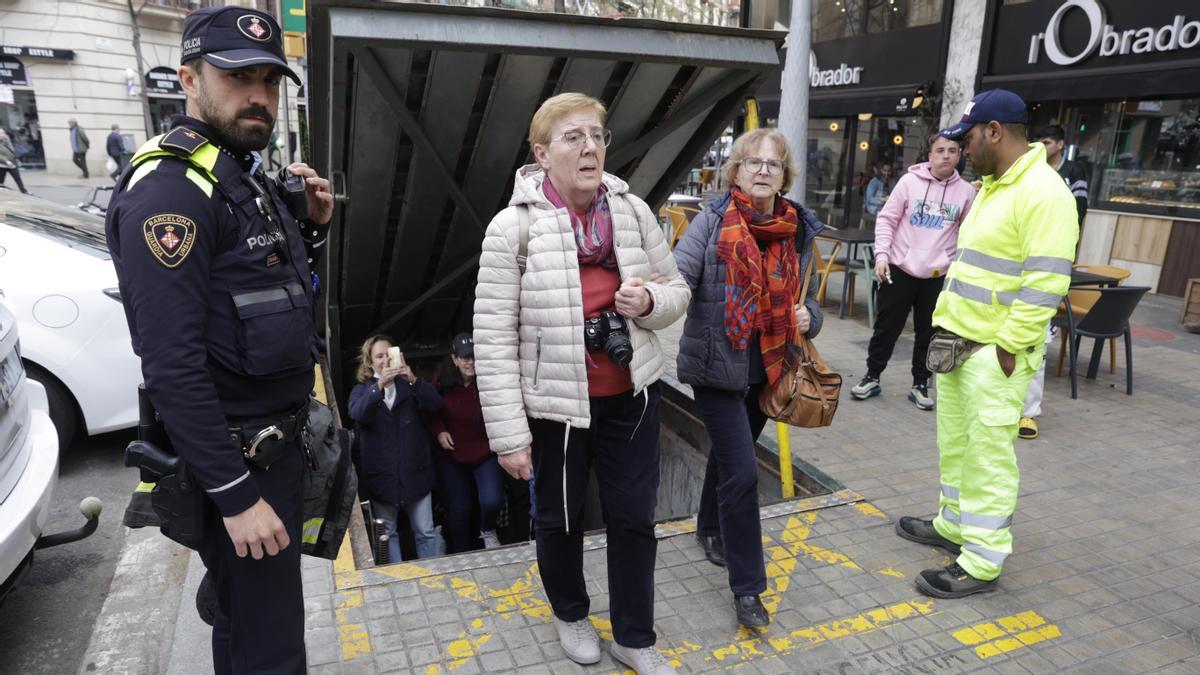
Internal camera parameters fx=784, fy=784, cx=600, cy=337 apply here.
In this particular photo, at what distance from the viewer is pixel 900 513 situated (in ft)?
13.7

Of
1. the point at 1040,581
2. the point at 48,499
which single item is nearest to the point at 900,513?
the point at 1040,581

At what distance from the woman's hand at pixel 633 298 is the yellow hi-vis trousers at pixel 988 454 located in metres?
1.67

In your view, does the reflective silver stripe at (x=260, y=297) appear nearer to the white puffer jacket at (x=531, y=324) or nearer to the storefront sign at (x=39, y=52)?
the white puffer jacket at (x=531, y=324)

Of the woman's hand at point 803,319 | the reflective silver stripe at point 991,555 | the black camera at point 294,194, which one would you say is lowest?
the reflective silver stripe at point 991,555

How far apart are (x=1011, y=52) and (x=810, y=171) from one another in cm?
558

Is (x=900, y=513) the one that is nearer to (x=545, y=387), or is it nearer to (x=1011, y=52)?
(x=545, y=387)

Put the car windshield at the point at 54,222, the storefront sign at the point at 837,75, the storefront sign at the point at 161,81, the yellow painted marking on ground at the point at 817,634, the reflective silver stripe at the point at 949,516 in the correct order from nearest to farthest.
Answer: the yellow painted marking on ground at the point at 817,634, the reflective silver stripe at the point at 949,516, the car windshield at the point at 54,222, the storefront sign at the point at 837,75, the storefront sign at the point at 161,81

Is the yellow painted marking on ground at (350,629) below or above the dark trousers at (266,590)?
below

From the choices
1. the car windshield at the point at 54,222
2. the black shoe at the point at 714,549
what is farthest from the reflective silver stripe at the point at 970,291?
the car windshield at the point at 54,222

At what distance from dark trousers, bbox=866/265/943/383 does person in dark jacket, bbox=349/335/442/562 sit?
332 centimetres

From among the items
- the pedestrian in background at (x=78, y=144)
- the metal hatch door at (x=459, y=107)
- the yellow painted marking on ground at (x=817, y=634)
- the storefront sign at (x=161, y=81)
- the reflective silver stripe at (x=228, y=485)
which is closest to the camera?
the reflective silver stripe at (x=228, y=485)

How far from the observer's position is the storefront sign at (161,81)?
90.4 feet

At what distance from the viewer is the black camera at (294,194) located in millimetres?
2377

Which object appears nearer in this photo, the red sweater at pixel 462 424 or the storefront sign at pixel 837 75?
the red sweater at pixel 462 424
